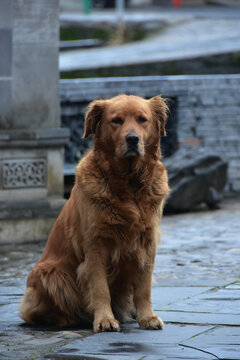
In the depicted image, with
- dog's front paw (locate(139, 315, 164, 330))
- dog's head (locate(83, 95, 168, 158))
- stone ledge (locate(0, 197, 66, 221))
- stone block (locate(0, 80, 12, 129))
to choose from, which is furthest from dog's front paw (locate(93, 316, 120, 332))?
stone block (locate(0, 80, 12, 129))

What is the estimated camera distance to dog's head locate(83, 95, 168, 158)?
4969 mm

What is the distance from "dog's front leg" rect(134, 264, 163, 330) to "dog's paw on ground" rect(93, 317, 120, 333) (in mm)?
206

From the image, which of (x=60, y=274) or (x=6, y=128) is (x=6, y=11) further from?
(x=60, y=274)

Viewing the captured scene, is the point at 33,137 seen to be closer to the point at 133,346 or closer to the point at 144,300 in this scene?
the point at 144,300

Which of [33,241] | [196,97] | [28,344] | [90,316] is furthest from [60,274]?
[196,97]

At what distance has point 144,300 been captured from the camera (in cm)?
523

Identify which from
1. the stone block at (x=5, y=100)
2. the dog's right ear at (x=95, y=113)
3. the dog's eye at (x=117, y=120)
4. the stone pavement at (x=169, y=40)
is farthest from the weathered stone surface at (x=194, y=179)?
the stone pavement at (x=169, y=40)

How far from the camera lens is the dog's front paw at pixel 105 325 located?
499cm

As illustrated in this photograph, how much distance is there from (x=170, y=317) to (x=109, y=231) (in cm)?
78

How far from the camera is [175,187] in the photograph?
40.1 feet

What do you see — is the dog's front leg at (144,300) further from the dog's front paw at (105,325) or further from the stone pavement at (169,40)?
the stone pavement at (169,40)

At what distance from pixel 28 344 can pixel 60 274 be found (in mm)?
Result: 706

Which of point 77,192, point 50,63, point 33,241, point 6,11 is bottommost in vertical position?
point 33,241

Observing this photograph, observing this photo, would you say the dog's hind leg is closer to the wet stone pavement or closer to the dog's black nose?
the wet stone pavement
